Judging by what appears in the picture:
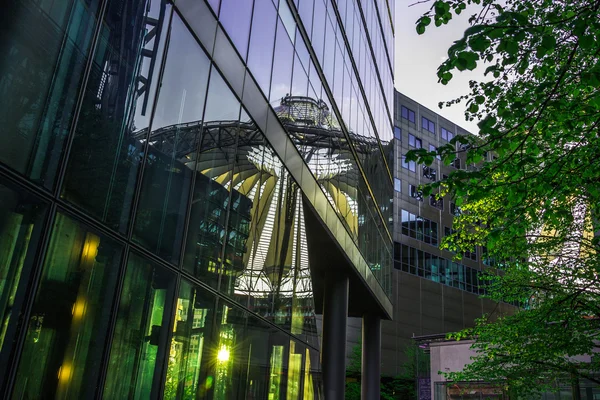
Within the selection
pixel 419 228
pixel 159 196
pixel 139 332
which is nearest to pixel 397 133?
pixel 419 228

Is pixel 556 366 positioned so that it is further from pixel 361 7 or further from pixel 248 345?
pixel 361 7

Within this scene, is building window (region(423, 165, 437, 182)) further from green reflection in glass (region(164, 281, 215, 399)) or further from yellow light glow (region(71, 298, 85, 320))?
yellow light glow (region(71, 298, 85, 320))

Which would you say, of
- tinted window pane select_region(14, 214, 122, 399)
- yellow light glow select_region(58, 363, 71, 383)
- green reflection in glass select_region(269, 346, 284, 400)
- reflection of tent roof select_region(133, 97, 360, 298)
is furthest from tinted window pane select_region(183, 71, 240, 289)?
green reflection in glass select_region(269, 346, 284, 400)

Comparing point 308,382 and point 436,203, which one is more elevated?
point 436,203

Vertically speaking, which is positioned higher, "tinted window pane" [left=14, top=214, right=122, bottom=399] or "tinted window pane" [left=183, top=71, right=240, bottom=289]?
"tinted window pane" [left=183, top=71, right=240, bottom=289]

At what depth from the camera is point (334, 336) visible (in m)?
19.5

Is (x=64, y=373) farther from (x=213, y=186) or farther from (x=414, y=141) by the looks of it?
(x=414, y=141)

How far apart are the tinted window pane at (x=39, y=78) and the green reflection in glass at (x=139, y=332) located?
6.56ft

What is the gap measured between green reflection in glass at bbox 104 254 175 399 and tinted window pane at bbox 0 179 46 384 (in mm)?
1695

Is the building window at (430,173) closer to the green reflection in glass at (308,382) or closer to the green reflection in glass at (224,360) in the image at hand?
the green reflection in glass at (308,382)

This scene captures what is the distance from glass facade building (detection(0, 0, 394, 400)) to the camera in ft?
16.4

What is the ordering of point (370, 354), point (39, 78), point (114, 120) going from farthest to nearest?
point (370, 354) → point (114, 120) → point (39, 78)

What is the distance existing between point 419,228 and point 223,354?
45.9 m

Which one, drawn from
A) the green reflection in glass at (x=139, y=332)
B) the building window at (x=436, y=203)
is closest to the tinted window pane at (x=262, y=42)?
the green reflection in glass at (x=139, y=332)
